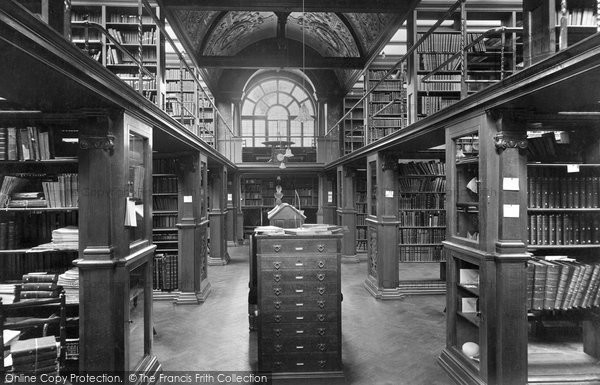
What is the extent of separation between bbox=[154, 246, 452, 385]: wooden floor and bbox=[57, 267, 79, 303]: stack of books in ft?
3.60

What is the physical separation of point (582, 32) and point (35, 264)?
6.35 m

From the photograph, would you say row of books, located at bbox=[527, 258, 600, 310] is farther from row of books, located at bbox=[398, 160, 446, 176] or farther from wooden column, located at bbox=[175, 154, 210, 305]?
wooden column, located at bbox=[175, 154, 210, 305]

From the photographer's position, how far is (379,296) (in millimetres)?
6074

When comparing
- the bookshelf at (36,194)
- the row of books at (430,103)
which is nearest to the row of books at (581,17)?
the row of books at (430,103)

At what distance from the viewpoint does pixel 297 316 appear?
11.1 feet

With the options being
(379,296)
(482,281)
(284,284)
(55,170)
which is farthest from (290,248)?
(379,296)

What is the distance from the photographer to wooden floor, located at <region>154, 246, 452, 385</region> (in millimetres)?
3646

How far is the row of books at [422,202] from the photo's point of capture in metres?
7.52

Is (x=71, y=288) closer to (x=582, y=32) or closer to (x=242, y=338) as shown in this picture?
(x=242, y=338)

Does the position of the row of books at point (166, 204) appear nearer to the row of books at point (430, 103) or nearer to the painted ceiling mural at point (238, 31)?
the painted ceiling mural at point (238, 31)

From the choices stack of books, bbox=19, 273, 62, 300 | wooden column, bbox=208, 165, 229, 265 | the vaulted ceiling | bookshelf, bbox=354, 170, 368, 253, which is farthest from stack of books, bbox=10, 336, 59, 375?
bookshelf, bbox=354, 170, 368, 253

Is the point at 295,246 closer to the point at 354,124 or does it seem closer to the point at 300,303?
the point at 300,303

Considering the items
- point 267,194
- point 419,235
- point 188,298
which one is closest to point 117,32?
point 188,298

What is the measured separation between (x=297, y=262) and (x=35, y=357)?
2.09 metres
